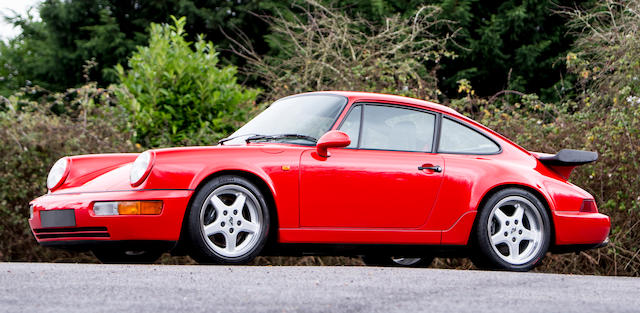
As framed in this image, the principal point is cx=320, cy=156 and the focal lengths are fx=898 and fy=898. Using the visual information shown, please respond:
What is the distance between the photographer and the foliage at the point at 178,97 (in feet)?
35.6

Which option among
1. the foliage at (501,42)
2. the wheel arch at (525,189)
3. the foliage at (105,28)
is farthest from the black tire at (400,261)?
the foliage at (105,28)

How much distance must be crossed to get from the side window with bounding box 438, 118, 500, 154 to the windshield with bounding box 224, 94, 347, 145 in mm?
876

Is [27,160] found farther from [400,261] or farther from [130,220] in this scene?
[400,261]

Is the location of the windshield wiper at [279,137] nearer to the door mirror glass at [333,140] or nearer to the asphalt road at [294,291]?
the door mirror glass at [333,140]

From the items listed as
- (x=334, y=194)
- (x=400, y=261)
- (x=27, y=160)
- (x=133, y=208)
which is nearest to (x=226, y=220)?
(x=133, y=208)

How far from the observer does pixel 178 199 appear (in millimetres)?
5949

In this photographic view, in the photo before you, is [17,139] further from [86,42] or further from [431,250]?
[86,42]

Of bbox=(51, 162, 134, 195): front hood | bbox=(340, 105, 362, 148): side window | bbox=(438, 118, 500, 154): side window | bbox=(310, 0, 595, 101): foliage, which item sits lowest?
bbox=(51, 162, 134, 195): front hood

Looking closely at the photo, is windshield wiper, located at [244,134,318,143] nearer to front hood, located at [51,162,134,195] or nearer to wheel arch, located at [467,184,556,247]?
front hood, located at [51,162,134,195]

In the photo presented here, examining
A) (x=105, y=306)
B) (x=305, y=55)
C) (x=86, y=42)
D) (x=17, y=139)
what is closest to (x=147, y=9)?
(x=86, y=42)

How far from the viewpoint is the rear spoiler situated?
7270 mm

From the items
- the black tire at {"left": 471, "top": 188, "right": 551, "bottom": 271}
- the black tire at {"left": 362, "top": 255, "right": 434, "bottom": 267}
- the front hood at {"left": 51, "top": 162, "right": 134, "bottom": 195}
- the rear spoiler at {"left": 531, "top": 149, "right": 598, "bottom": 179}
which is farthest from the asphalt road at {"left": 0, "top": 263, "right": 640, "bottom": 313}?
the black tire at {"left": 362, "top": 255, "right": 434, "bottom": 267}

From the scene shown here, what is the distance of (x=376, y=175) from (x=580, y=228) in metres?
1.79

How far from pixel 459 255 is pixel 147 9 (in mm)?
19943
